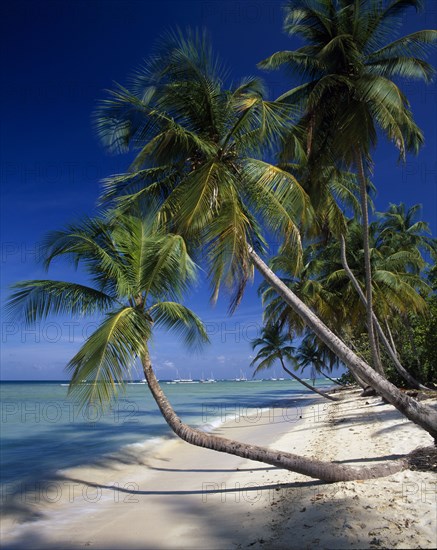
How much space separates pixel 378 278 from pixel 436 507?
15.3 meters

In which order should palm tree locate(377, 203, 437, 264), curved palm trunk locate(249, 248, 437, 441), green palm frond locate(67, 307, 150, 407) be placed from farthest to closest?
palm tree locate(377, 203, 437, 264) → curved palm trunk locate(249, 248, 437, 441) → green palm frond locate(67, 307, 150, 407)

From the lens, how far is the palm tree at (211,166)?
7.36 m

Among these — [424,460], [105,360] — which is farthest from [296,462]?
[105,360]

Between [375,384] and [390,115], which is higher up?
[390,115]

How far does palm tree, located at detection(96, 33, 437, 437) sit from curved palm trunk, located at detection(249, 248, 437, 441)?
25 mm

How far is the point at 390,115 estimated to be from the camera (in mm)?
8742

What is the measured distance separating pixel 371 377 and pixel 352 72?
7074mm

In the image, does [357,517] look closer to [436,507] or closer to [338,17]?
[436,507]

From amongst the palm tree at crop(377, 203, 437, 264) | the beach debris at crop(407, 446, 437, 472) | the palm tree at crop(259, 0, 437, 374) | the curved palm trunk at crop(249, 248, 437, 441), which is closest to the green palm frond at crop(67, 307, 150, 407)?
the curved palm trunk at crop(249, 248, 437, 441)

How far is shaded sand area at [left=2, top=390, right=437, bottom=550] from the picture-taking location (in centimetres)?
423

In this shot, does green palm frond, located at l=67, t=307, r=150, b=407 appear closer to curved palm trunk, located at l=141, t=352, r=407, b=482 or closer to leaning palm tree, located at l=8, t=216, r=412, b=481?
leaning palm tree, located at l=8, t=216, r=412, b=481

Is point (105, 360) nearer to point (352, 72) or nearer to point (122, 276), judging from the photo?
point (122, 276)

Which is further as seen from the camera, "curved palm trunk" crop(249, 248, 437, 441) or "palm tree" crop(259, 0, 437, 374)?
"palm tree" crop(259, 0, 437, 374)

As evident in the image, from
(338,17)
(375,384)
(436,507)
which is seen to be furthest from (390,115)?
(436,507)
